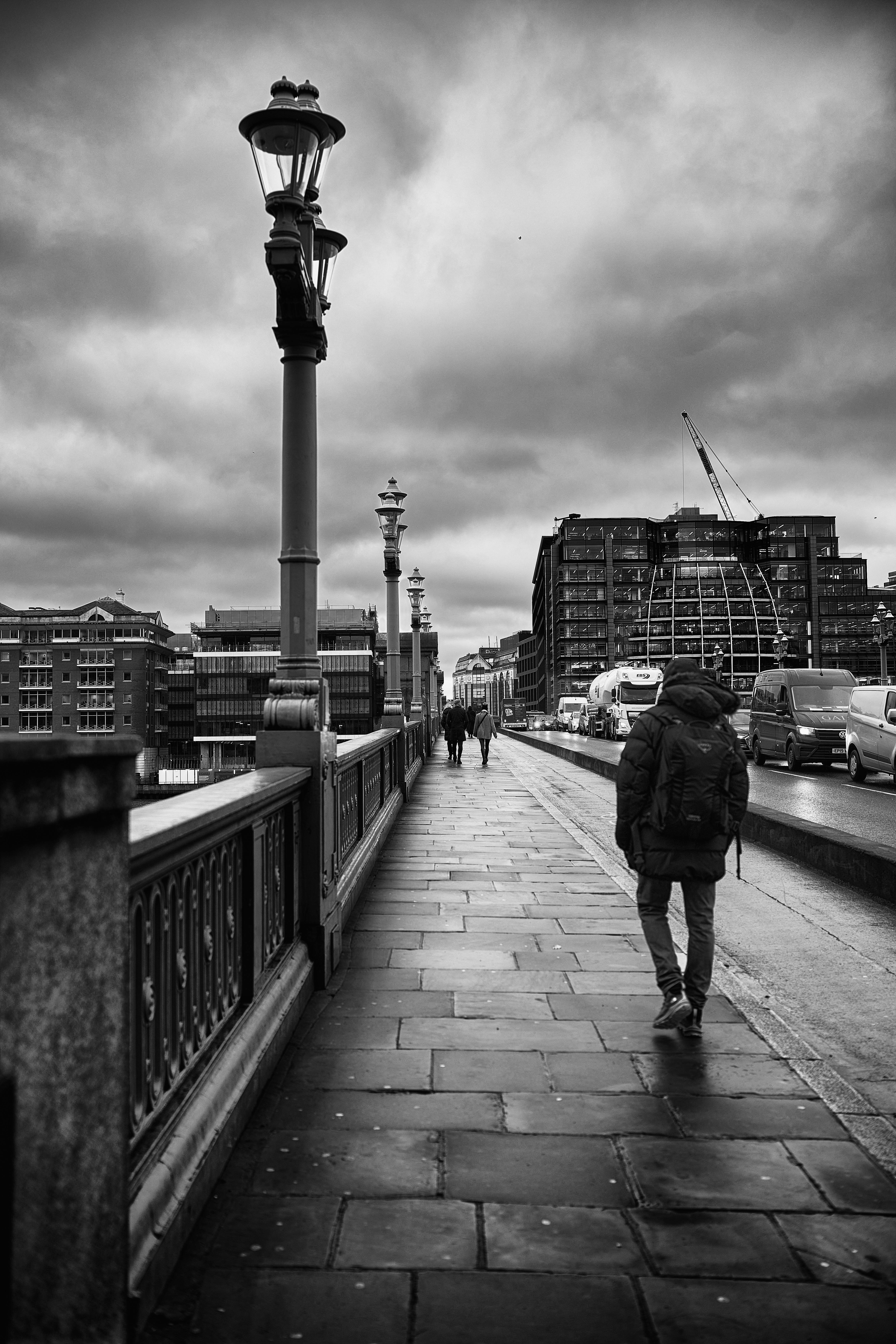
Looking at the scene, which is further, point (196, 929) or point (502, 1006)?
point (502, 1006)

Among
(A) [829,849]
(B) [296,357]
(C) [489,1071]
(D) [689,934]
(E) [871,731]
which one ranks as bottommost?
(C) [489,1071]

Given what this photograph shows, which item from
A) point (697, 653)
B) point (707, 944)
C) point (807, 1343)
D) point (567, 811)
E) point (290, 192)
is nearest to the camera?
point (807, 1343)

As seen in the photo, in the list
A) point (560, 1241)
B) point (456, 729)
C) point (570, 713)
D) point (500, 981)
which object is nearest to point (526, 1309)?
point (560, 1241)

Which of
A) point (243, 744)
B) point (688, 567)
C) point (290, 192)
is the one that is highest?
point (688, 567)

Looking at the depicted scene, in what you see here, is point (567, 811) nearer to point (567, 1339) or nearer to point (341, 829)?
point (341, 829)

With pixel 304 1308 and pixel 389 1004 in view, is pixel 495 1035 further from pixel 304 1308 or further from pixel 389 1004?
pixel 304 1308

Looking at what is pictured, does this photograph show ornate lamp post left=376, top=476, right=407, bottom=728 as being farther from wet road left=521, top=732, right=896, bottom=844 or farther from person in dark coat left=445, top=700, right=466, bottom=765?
person in dark coat left=445, top=700, right=466, bottom=765

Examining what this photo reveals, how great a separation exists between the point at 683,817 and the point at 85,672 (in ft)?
476

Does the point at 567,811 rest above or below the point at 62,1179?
below

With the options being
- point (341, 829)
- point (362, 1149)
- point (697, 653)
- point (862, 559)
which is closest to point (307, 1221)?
point (362, 1149)

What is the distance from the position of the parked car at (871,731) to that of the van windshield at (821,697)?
319 cm

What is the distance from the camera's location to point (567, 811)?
1568 centimetres

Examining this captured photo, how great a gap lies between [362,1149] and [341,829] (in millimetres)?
4231

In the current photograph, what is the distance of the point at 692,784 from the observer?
473 centimetres
